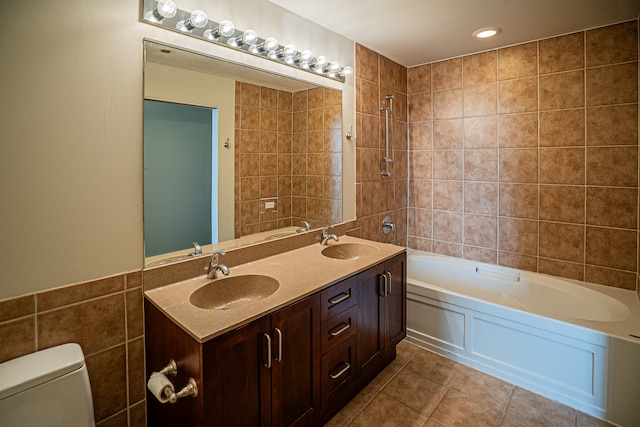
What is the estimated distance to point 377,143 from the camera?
300cm

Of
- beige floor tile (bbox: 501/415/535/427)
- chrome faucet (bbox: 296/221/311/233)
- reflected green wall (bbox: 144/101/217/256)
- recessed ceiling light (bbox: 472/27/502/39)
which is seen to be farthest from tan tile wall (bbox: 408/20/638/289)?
reflected green wall (bbox: 144/101/217/256)

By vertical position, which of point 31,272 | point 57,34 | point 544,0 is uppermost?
point 544,0

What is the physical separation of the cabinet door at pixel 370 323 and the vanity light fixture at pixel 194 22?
154cm

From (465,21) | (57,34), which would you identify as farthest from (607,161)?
(57,34)

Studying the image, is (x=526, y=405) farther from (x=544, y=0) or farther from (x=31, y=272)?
(x=31, y=272)

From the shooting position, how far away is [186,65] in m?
1.66

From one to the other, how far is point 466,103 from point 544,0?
1.09 m

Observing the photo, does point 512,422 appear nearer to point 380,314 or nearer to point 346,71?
point 380,314

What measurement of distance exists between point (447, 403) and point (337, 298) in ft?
3.41

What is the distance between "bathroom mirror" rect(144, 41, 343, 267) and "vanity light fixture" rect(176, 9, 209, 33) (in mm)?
108

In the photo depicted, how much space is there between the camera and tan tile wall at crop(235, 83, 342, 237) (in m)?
1.99

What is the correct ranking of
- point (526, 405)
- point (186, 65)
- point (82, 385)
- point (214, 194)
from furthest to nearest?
1. point (526, 405)
2. point (214, 194)
3. point (186, 65)
4. point (82, 385)

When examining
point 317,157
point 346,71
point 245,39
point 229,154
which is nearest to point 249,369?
point 229,154

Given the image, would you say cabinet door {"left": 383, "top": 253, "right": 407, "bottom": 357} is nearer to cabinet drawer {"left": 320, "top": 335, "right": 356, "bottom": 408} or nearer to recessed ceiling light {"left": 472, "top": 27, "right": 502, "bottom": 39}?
cabinet drawer {"left": 320, "top": 335, "right": 356, "bottom": 408}
